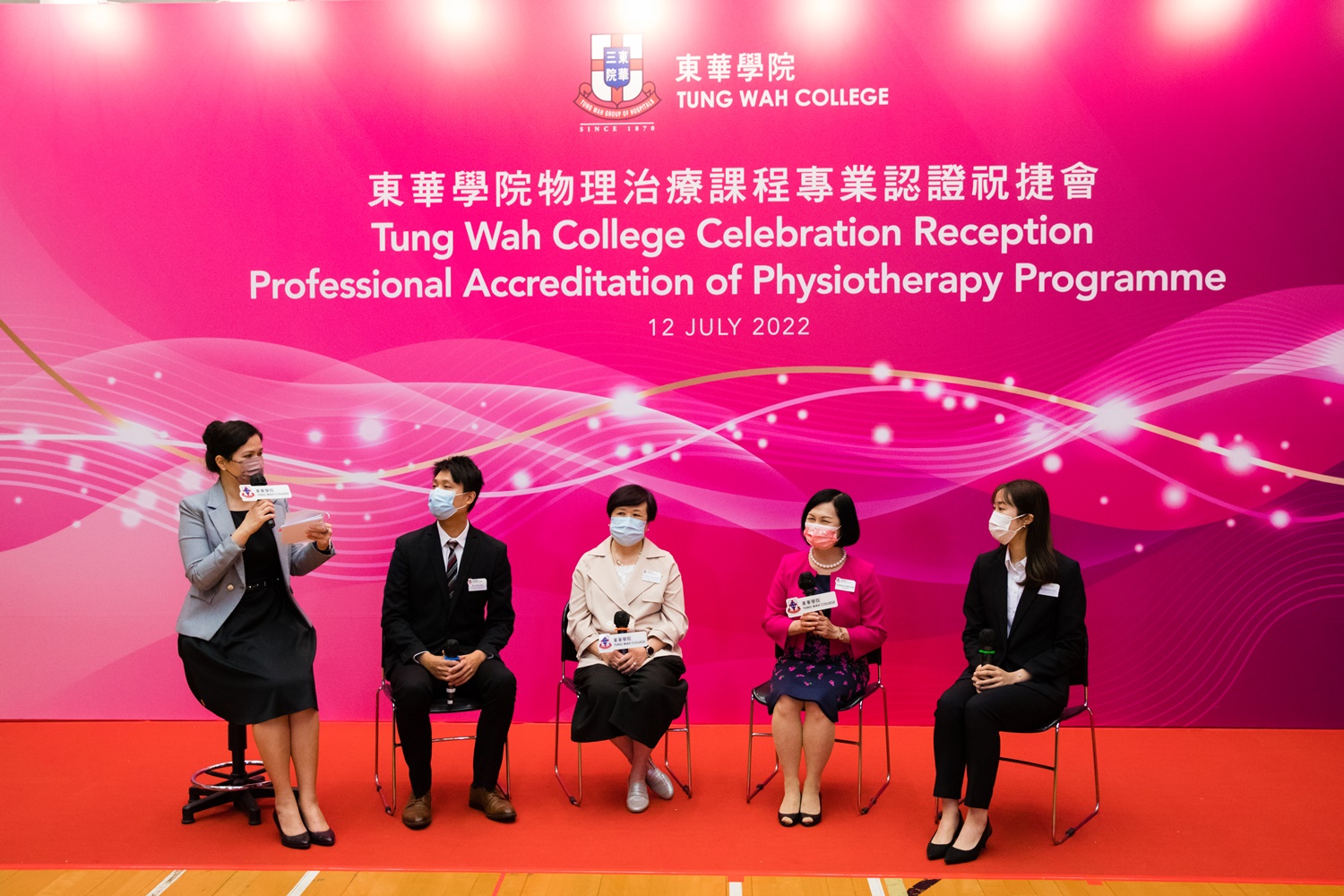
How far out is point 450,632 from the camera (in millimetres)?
4055

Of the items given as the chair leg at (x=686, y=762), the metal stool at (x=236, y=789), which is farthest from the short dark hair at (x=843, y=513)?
the metal stool at (x=236, y=789)

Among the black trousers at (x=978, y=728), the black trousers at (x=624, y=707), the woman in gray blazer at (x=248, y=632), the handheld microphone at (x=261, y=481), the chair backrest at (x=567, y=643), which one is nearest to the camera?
the black trousers at (x=978, y=728)

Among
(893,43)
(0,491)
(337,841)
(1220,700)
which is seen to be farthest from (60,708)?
(1220,700)

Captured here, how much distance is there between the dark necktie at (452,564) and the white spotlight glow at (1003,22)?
329cm

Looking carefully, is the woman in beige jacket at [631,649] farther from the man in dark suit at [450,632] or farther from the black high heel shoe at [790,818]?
the black high heel shoe at [790,818]

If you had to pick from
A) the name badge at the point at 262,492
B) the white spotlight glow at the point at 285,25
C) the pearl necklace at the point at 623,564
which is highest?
the white spotlight glow at the point at 285,25

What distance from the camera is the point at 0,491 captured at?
Result: 5086 mm

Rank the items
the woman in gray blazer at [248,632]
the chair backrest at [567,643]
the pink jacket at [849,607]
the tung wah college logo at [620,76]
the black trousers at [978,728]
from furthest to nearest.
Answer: the tung wah college logo at [620,76]
the chair backrest at [567,643]
the pink jacket at [849,607]
the woman in gray blazer at [248,632]
the black trousers at [978,728]

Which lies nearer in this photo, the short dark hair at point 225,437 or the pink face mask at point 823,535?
the short dark hair at point 225,437

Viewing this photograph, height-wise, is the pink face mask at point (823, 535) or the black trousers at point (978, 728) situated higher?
the pink face mask at point (823, 535)

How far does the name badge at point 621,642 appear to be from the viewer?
3.97m

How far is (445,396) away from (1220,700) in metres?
3.90

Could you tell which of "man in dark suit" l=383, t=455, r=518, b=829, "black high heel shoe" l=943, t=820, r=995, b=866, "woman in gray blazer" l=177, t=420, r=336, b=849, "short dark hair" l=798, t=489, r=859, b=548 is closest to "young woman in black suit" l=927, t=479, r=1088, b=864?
"black high heel shoe" l=943, t=820, r=995, b=866

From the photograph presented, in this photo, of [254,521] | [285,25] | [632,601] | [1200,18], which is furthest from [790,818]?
[285,25]
